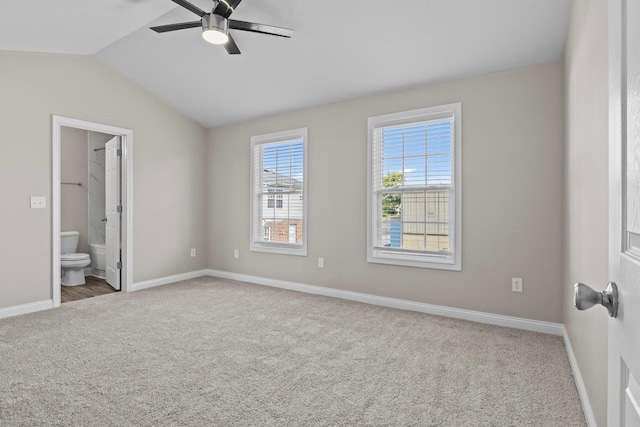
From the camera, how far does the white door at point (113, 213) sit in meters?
4.80

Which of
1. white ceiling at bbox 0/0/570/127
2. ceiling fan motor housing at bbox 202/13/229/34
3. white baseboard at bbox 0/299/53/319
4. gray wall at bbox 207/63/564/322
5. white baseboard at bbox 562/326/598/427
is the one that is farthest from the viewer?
white baseboard at bbox 0/299/53/319

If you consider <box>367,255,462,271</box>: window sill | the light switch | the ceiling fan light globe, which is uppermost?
the ceiling fan light globe

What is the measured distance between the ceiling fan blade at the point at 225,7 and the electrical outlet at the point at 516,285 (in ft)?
10.8

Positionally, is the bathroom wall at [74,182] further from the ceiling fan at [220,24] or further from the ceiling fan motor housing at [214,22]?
the ceiling fan motor housing at [214,22]

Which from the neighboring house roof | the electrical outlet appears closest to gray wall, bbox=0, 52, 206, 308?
the neighboring house roof

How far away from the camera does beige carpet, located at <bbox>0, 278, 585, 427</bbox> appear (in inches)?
77.2

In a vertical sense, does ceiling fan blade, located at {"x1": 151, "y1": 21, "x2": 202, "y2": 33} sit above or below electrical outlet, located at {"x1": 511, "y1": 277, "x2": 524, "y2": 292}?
above

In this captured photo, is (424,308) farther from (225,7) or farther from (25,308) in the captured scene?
(25,308)

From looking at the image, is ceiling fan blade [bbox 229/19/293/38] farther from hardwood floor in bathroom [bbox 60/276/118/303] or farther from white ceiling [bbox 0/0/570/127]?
hardwood floor in bathroom [bbox 60/276/118/303]

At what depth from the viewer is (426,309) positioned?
12.5 ft

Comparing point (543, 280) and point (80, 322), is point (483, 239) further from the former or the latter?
point (80, 322)

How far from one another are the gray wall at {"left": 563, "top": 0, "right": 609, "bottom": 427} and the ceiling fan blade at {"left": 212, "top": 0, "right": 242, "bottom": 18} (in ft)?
7.22

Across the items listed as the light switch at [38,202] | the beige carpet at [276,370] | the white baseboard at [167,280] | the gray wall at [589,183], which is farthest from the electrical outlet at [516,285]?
the light switch at [38,202]

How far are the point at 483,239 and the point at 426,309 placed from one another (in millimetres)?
941
